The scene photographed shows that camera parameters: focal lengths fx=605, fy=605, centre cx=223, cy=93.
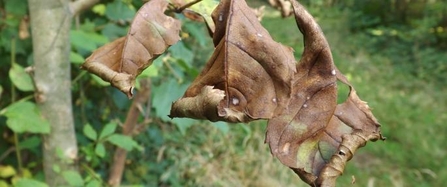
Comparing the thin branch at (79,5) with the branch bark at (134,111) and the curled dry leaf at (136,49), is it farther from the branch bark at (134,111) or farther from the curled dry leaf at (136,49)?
the branch bark at (134,111)

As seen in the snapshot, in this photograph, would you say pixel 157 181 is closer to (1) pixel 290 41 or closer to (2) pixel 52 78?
(2) pixel 52 78

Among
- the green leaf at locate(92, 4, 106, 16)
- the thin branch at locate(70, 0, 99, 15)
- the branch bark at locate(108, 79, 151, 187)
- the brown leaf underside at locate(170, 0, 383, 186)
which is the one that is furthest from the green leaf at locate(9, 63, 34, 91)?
the brown leaf underside at locate(170, 0, 383, 186)

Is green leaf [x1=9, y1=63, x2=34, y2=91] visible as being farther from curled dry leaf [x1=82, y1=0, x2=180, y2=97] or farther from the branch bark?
curled dry leaf [x1=82, y1=0, x2=180, y2=97]

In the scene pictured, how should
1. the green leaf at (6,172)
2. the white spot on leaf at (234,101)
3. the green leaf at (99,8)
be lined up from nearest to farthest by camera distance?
1. the white spot on leaf at (234,101)
2. the green leaf at (6,172)
3. the green leaf at (99,8)

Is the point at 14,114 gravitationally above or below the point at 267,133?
below

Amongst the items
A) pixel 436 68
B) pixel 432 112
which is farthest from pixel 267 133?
pixel 436 68

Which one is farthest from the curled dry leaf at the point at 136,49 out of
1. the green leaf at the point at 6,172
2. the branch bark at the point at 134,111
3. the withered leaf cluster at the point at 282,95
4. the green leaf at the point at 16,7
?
the green leaf at the point at 6,172

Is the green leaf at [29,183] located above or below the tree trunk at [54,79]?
below
